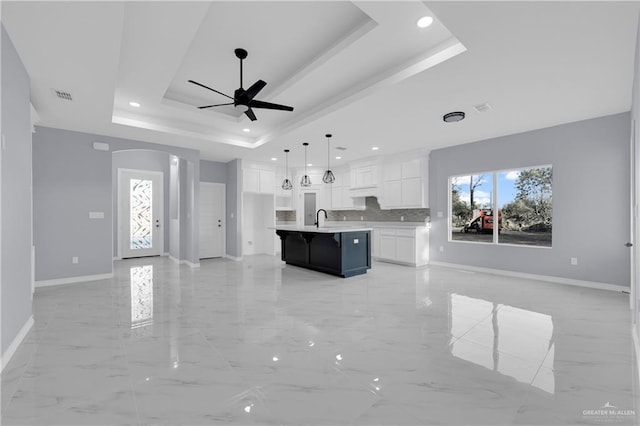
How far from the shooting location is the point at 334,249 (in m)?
5.16

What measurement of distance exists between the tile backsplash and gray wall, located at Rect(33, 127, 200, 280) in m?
4.77

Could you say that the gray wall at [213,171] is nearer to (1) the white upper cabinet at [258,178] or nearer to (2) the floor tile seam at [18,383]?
(1) the white upper cabinet at [258,178]

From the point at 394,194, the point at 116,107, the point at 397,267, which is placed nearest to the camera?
the point at 116,107

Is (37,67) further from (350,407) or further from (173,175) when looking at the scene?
(173,175)

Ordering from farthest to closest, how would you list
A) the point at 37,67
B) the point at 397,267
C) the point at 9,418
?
the point at 397,267 → the point at 37,67 → the point at 9,418

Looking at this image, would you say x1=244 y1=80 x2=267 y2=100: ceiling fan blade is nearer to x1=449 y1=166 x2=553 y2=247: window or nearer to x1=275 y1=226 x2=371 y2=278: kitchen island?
x1=275 y1=226 x2=371 y2=278: kitchen island

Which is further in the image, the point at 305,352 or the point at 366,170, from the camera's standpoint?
the point at 366,170

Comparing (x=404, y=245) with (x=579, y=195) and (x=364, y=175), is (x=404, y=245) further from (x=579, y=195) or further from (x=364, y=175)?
(x=579, y=195)

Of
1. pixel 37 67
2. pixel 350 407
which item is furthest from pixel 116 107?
pixel 350 407

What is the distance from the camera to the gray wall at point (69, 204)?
15.0ft

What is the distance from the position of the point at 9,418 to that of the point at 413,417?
85.9 inches

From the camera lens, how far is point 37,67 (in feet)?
9.26

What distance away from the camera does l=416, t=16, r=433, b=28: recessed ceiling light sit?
242cm

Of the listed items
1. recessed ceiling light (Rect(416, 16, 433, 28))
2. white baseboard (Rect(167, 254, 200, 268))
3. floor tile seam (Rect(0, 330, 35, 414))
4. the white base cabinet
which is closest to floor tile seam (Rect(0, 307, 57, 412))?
floor tile seam (Rect(0, 330, 35, 414))
